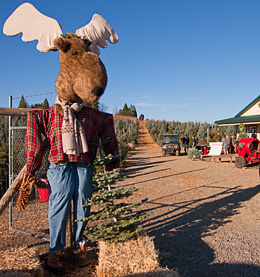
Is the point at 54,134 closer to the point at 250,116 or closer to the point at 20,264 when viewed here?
the point at 20,264

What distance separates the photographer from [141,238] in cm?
247

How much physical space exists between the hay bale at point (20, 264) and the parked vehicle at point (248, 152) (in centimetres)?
1089

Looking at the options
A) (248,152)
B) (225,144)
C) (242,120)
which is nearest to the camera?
(248,152)

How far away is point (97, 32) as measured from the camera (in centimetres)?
289

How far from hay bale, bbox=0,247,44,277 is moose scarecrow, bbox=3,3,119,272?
318 millimetres

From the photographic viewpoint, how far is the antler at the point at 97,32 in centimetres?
286

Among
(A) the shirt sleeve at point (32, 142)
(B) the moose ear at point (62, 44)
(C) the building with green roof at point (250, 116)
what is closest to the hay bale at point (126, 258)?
(A) the shirt sleeve at point (32, 142)

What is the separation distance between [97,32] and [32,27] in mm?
→ 672

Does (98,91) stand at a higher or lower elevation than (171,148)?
higher

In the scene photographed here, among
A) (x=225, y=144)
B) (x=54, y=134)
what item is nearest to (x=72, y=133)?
(x=54, y=134)

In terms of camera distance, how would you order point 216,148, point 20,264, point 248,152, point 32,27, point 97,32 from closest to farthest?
point 20,264 → point 32,27 → point 97,32 → point 248,152 → point 216,148

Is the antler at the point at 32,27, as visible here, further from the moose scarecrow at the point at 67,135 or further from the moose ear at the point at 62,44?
the moose ear at the point at 62,44

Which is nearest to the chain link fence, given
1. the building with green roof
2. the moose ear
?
the moose ear

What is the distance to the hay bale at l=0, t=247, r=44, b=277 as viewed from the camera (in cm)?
197
